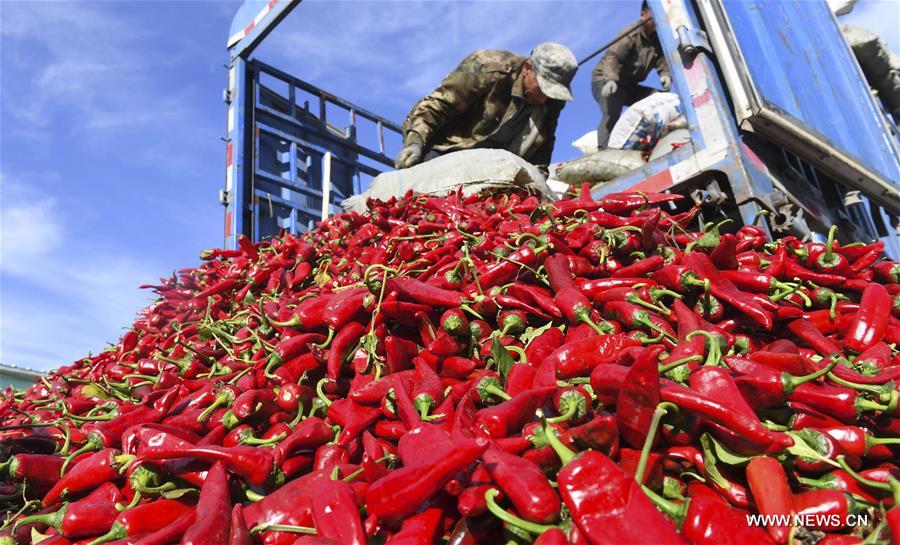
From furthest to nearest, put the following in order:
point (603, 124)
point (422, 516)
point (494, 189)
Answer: point (603, 124) → point (494, 189) → point (422, 516)

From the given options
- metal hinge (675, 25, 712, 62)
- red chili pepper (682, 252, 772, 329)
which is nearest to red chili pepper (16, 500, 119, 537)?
red chili pepper (682, 252, 772, 329)

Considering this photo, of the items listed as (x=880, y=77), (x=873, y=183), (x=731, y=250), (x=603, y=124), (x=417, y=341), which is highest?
(x=880, y=77)

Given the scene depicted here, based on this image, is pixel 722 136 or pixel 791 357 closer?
pixel 791 357

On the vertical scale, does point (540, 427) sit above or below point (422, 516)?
above

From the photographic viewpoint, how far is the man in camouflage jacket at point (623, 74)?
21.7 ft

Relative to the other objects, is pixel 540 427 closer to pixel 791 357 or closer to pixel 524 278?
pixel 791 357

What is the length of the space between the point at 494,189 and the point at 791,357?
2.77 m

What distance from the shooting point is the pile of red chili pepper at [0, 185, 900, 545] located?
4.04ft

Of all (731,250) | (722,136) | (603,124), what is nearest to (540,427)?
(731,250)

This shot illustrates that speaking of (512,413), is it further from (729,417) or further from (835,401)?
(835,401)

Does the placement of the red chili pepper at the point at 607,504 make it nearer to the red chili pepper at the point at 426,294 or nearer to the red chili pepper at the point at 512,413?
the red chili pepper at the point at 512,413

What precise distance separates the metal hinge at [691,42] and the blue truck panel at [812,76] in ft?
0.69

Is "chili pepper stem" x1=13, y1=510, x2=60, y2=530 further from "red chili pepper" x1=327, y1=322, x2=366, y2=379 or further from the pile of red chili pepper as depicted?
"red chili pepper" x1=327, y1=322, x2=366, y2=379

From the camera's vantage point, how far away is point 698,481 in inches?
52.6
